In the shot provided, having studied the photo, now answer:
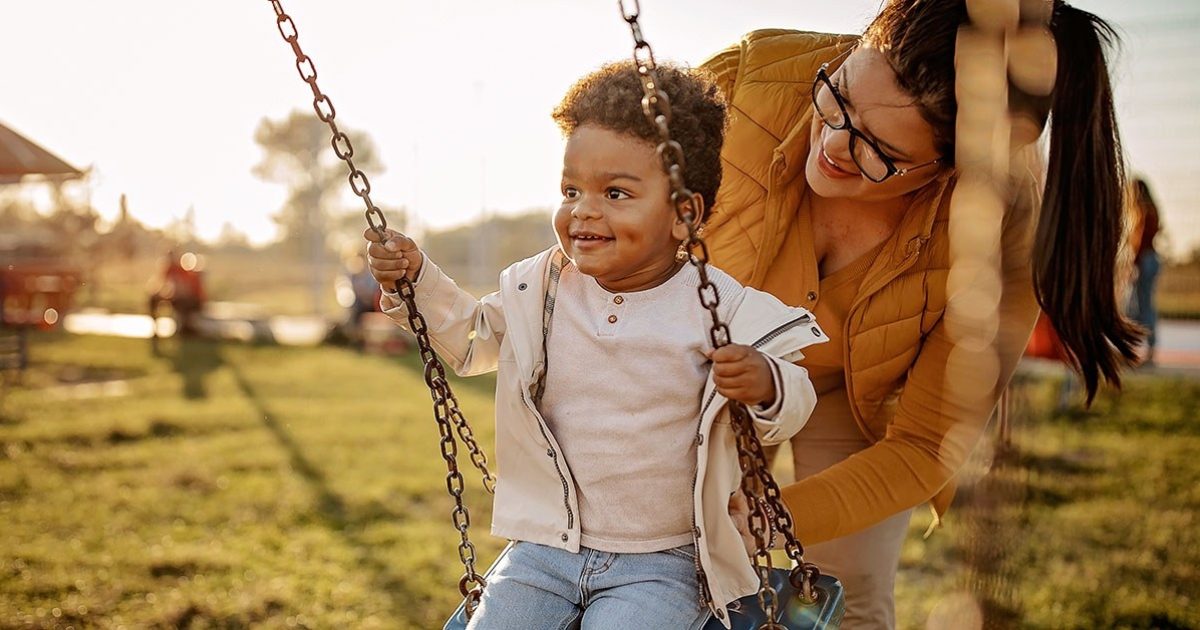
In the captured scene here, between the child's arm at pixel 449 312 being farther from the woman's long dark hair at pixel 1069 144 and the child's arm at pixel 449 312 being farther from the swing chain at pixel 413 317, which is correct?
the woman's long dark hair at pixel 1069 144

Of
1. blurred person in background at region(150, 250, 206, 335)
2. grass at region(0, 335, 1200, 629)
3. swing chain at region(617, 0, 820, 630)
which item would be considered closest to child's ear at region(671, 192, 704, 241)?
swing chain at region(617, 0, 820, 630)

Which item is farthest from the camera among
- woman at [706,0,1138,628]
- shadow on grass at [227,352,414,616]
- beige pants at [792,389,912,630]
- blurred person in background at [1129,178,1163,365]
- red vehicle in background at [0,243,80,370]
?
red vehicle in background at [0,243,80,370]

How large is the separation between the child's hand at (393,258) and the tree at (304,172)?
12.7 metres

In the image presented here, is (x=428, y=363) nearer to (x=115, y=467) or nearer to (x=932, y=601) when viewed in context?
(x=932, y=601)

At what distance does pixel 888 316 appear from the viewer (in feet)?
7.32

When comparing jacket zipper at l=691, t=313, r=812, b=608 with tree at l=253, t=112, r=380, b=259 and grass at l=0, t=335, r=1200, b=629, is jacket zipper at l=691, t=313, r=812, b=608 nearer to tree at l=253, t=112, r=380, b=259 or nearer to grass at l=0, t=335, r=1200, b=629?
grass at l=0, t=335, r=1200, b=629

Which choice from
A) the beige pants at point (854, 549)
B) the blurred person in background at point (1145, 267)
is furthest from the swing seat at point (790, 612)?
the blurred person in background at point (1145, 267)

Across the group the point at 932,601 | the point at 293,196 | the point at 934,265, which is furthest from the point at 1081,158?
the point at 293,196

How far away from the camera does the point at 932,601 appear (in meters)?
4.16

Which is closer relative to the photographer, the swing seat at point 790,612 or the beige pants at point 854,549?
the swing seat at point 790,612

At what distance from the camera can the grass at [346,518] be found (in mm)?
3752

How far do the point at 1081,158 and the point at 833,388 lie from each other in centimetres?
75

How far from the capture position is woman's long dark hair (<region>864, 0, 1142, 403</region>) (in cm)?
199

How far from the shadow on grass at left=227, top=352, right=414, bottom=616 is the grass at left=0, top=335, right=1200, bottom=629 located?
0.01 metres
